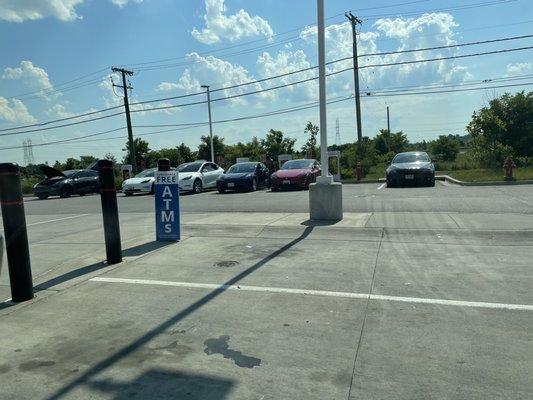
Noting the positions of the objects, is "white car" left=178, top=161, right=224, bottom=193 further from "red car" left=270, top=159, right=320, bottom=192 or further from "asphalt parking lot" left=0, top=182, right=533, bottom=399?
"asphalt parking lot" left=0, top=182, right=533, bottom=399

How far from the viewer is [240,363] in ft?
12.0

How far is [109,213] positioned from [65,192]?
780 inches

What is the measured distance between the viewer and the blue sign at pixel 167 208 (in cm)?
843

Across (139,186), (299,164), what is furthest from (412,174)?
(139,186)

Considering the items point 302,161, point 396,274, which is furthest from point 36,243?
point 302,161

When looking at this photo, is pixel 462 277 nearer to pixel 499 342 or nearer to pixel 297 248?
pixel 499 342

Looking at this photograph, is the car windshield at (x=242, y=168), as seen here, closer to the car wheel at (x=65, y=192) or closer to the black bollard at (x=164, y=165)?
the car wheel at (x=65, y=192)

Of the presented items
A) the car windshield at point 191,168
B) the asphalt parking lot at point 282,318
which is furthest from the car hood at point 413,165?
the asphalt parking lot at point 282,318

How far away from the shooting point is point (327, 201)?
10.0 meters

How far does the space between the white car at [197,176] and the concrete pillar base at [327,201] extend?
494 inches

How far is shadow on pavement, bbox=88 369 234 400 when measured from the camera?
10.5 feet

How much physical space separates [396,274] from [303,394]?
10.1ft

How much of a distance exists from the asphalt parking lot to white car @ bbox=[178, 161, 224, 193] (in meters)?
13.3

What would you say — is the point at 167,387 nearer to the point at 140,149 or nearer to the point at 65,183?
the point at 65,183
